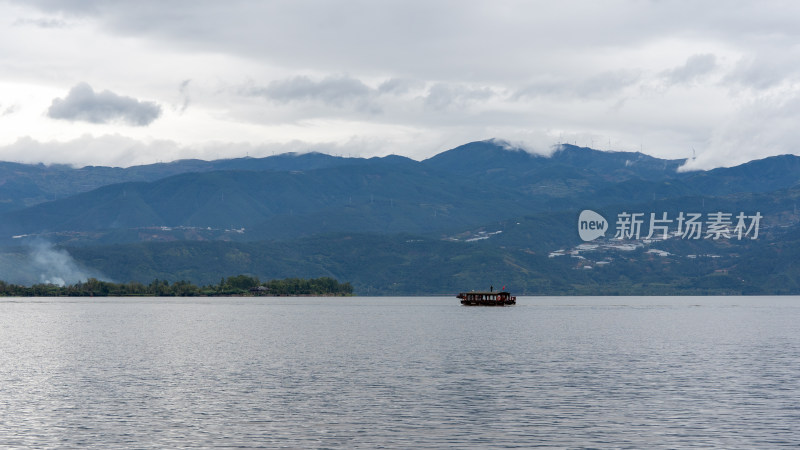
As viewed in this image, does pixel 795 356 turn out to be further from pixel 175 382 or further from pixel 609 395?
pixel 175 382

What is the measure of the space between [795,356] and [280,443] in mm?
104234

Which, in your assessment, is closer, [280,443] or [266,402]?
[280,443]

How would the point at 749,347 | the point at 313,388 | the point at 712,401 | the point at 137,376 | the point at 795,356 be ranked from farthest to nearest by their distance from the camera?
the point at 749,347
the point at 795,356
the point at 137,376
the point at 313,388
the point at 712,401

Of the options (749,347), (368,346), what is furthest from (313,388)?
(749,347)

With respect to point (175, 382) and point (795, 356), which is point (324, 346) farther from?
point (795, 356)

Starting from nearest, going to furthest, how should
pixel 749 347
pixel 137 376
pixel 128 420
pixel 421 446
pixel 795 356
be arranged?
pixel 421 446
pixel 128 420
pixel 137 376
pixel 795 356
pixel 749 347

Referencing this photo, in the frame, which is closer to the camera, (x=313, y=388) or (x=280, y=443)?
(x=280, y=443)

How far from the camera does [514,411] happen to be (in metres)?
86.9

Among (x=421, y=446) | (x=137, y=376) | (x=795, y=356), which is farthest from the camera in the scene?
(x=795, y=356)

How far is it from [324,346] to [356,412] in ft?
274

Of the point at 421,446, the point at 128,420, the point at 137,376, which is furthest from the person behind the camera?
the point at 137,376

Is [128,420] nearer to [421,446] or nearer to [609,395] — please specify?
[421,446]

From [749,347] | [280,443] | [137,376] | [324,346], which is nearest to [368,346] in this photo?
[324,346]

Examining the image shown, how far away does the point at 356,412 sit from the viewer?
86750 mm
